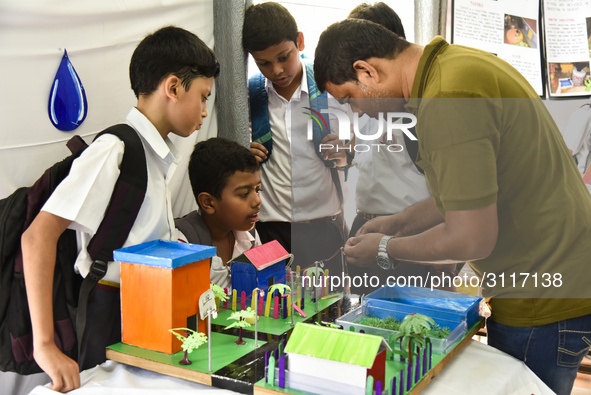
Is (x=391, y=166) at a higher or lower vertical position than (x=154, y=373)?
higher

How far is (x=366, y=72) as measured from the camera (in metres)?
1.24

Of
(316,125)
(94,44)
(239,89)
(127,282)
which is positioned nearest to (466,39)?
(239,89)

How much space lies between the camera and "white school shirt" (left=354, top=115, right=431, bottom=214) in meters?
1.22

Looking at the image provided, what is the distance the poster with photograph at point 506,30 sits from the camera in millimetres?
2670

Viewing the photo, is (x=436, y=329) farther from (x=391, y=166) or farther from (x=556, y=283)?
(x=391, y=166)

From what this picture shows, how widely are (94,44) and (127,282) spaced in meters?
0.80

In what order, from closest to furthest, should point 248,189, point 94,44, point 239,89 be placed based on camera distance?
point 94,44 < point 248,189 < point 239,89

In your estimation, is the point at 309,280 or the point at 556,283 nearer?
the point at 556,283

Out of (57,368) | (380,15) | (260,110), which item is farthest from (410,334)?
(380,15)

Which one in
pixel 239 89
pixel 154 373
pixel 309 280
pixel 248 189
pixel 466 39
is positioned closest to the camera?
pixel 154 373

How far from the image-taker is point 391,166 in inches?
48.9

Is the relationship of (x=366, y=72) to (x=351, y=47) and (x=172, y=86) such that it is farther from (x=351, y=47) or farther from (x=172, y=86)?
(x=172, y=86)

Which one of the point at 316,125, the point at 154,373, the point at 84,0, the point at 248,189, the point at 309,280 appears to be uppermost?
the point at 84,0

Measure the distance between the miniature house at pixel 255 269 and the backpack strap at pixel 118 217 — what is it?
37 centimetres
